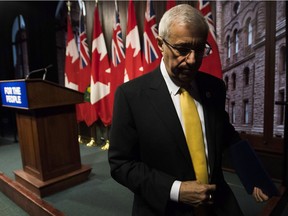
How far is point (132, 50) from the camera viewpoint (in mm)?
3340

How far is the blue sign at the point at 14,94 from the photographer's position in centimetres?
219

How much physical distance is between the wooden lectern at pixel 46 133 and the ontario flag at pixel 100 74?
1.08 meters

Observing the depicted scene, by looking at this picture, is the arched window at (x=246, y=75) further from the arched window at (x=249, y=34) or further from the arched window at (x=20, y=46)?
the arched window at (x=20, y=46)

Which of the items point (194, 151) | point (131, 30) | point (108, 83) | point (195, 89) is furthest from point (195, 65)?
point (108, 83)

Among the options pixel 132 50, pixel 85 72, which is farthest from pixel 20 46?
pixel 132 50

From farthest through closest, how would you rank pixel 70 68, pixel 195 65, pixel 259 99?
pixel 70 68 < pixel 259 99 < pixel 195 65

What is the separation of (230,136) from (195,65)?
15.6 inches

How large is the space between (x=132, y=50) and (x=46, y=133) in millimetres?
1621

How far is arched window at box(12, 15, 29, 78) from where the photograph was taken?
17.1ft

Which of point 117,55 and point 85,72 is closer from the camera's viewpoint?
point 117,55

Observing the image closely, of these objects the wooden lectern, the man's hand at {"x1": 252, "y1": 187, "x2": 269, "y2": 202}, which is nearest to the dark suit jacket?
the man's hand at {"x1": 252, "y1": 187, "x2": 269, "y2": 202}

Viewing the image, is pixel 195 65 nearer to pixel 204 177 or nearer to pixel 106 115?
pixel 204 177

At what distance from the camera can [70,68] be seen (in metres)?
4.07

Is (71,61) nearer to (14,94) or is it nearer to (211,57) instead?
(14,94)
